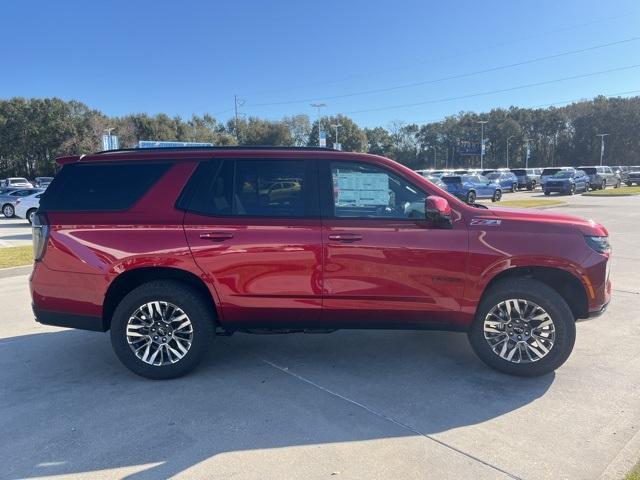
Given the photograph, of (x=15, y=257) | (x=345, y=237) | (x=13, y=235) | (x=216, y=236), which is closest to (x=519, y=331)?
(x=345, y=237)

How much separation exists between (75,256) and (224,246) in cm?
133

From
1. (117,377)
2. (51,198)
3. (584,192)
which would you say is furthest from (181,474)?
(584,192)

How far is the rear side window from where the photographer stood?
4199 mm

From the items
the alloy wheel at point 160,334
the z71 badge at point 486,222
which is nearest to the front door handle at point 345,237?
the z71 badge at point 486,222

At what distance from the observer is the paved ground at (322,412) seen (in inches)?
118

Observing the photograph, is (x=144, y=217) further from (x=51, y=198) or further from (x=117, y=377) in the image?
(x=117, y=377)

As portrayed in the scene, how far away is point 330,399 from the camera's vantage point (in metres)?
3.83

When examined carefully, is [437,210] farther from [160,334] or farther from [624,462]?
[160,334]

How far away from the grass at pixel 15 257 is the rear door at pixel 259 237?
7.09m

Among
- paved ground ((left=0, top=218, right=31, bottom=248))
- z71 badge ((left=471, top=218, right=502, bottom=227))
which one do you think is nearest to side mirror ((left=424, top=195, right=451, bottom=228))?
z71 badge ((left=471, top=218, right=502, bottom=227))

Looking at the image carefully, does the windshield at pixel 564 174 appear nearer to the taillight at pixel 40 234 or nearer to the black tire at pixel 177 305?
the black tire at pixel 177 305

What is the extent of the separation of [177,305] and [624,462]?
3475 millimetres

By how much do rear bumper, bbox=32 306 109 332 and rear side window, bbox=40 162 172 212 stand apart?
3.10 feet

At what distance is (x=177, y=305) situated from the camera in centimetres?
413
